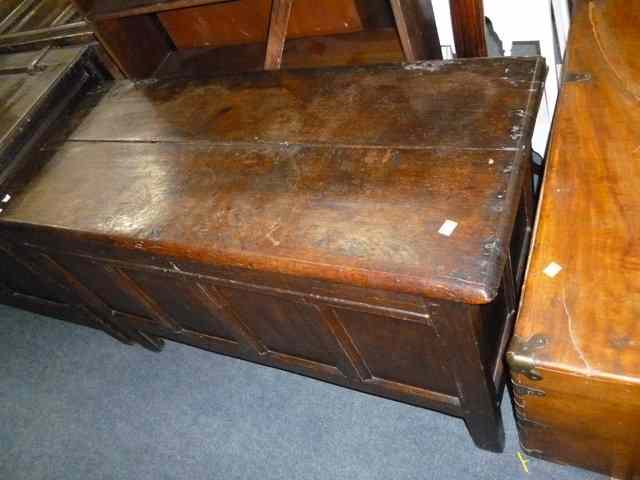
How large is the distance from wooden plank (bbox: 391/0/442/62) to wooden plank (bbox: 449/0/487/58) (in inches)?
2.9

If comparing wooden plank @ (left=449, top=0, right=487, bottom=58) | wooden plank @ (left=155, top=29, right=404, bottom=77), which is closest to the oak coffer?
wooden plank @ (left=449, top=0, right=487, bottom=58)

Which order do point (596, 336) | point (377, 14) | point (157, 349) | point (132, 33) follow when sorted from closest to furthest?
point (596, 336)
point (377, 14)
point (132, 33)
point (157, 349)

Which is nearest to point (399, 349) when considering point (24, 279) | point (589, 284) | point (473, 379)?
point (473, 379)

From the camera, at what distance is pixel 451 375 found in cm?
107

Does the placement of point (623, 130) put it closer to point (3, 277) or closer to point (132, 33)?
point (132, 33)

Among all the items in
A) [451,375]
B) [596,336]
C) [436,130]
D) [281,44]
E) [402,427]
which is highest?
[281,44]

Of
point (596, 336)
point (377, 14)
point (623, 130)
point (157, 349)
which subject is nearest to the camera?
point (596, 336)

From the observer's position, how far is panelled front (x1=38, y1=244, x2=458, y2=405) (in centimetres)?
102

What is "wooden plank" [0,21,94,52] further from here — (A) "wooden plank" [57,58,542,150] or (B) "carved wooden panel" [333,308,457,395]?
(B) "carved wooden panel" [333,308,457,395]

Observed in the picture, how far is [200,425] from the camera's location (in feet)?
5.52

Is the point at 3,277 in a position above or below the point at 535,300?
below

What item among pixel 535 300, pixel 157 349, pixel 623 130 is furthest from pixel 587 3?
pixel 157 349

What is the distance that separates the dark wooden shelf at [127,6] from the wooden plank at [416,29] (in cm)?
51

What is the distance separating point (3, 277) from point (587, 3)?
2.26m
